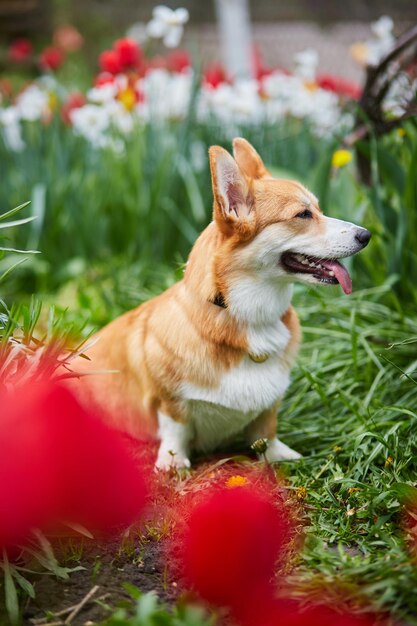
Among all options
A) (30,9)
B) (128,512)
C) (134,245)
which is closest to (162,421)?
(128,512)

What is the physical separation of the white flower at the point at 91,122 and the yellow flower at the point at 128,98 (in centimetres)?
23

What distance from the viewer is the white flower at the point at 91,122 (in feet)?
15.3

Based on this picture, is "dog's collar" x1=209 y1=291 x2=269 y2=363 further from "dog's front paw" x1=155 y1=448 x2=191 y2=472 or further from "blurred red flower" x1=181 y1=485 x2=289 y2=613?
"blurred red flower" x1=181 y1=485 x2=289 y2=613

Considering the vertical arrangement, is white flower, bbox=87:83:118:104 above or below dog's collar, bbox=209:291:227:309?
above

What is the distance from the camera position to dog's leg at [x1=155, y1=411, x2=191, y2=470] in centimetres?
256

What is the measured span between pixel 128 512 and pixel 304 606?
17.6 inches

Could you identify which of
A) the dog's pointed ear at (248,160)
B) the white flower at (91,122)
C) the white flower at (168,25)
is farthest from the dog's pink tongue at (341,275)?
the white flower at (91,122)

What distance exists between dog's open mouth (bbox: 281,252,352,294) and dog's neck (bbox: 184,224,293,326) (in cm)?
6

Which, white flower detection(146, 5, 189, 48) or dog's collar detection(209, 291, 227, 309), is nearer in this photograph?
dog's collar detection(209, 291, 227, 309)

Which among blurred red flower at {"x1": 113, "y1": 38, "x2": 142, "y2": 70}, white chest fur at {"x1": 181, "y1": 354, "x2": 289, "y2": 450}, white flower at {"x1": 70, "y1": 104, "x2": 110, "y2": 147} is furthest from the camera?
white flower at {"x1": 70, "y1": 104, "x2": 110, "y2": 147}

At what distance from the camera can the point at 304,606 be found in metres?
1.66

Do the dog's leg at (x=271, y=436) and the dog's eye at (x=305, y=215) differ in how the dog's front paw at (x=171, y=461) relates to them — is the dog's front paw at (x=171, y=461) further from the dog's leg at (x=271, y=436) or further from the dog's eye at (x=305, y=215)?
the dog's eye at (x=305, y=215)

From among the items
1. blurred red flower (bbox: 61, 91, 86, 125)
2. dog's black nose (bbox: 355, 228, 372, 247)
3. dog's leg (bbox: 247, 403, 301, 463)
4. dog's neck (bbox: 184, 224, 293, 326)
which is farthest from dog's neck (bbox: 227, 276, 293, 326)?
blurred red flower (bbox: 61, 91, 86, 125)

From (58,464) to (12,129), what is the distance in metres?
3.95
